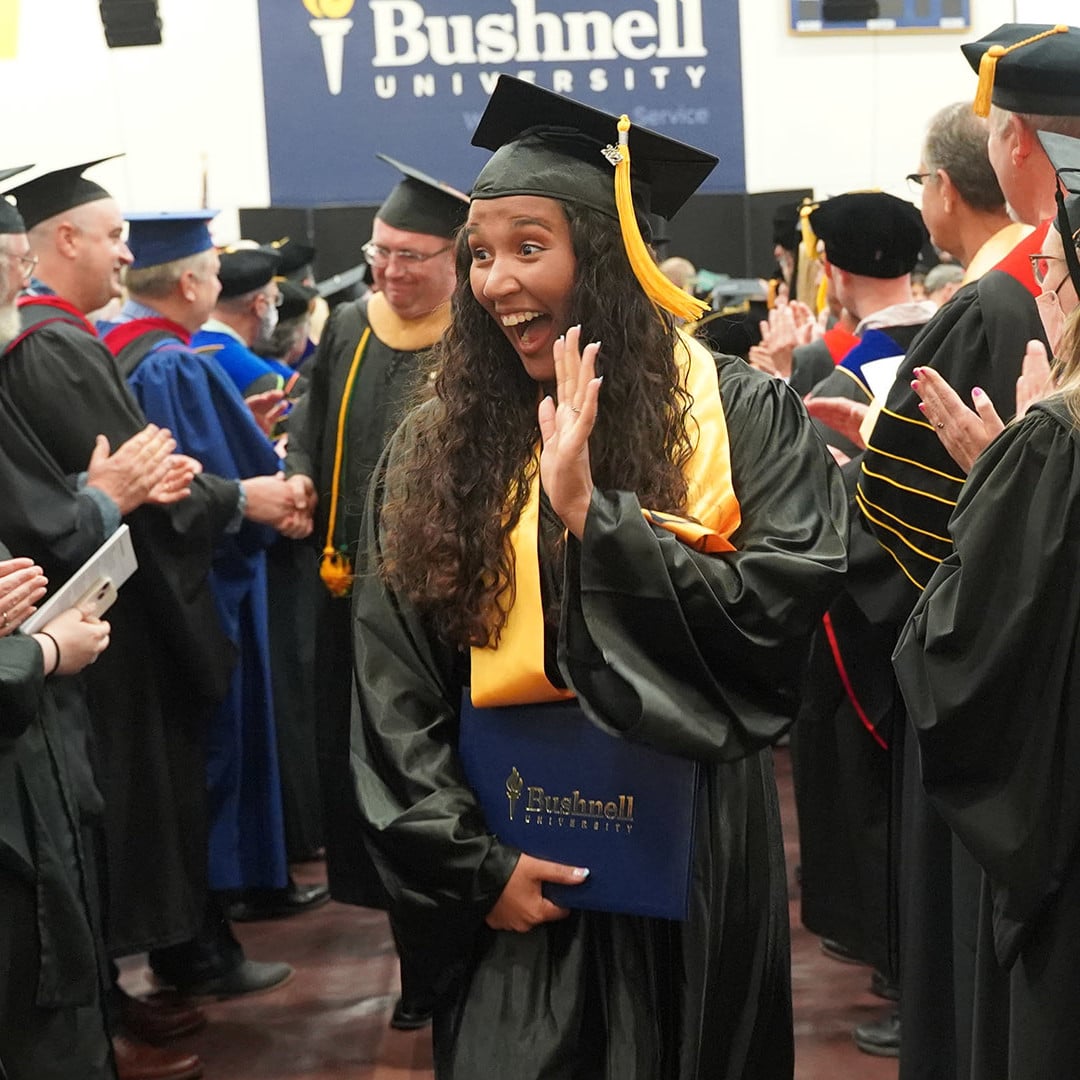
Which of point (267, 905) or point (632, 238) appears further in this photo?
point (267, 905)

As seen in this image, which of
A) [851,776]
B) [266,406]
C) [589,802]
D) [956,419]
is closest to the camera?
[589,802]

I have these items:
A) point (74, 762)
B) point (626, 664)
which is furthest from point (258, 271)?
point (626, 664)

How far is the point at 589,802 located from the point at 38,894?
4.21ft

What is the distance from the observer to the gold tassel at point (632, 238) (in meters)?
2.33

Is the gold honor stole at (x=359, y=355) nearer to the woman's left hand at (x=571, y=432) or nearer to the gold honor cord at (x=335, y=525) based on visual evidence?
the gold honor cord at (x=335, y=525)

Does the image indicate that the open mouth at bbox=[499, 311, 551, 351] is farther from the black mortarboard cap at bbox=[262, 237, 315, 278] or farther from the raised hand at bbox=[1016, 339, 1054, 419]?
the black mortarboard cap at bbox=[262, 237, 315, 278]

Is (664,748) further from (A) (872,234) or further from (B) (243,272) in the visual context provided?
(B) (243,272)

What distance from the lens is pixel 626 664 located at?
2.14 meters

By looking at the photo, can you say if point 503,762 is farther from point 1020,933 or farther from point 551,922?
point 1020,933

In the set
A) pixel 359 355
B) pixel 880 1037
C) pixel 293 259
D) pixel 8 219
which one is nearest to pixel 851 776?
pixel 880 1037

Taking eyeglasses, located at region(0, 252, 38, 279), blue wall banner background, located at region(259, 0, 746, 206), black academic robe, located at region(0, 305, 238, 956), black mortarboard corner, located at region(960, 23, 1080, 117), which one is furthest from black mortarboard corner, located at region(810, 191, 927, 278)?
blue wall banner background, located at region(259, 0, 746, 206)

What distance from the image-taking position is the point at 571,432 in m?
2.12

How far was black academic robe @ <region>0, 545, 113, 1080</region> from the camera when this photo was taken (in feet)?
9.55

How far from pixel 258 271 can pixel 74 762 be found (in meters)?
2.85
